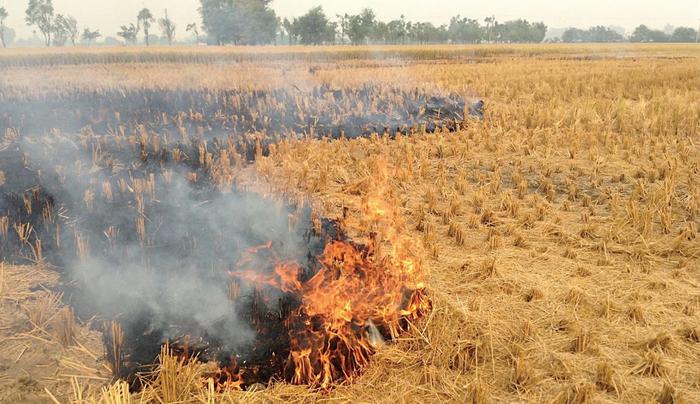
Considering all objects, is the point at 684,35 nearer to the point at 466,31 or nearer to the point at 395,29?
the point at 466,31

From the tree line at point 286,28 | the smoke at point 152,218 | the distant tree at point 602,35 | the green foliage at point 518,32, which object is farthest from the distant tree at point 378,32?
the distant tree at point 602,35

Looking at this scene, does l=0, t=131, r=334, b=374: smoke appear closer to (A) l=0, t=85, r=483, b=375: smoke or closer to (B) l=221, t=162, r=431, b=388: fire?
(A) l=0, t=85, r=483, b=375: smoke

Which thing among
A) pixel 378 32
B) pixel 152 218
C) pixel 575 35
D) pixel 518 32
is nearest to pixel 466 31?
pixel 518 32

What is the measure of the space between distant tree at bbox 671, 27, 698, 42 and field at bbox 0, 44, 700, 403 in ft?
409

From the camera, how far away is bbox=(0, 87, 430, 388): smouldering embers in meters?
3.03

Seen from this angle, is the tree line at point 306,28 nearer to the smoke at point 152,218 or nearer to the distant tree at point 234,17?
the distant tree at point 234,17

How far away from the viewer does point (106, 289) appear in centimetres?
371

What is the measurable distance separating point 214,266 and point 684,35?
140 meters

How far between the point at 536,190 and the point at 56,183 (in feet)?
19.5

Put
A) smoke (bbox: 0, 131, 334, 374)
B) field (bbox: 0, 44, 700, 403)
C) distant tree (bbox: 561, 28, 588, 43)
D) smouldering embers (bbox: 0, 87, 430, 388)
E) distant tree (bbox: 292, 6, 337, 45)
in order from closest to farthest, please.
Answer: field (bbox: 0, 44, 700, 403) < smouldering embers (bbox: 0, 87, 430, 388) < smoke (bbox: 0, 131, 334, 374) < distant tree (bbox: 292, 6, 337, 45) < distant tree (bbox: 561, 28, 588, 43)

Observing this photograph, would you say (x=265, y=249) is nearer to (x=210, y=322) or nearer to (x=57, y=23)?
(x=210, y=322)

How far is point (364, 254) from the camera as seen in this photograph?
4.15m

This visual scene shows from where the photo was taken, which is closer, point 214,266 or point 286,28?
point 214,266

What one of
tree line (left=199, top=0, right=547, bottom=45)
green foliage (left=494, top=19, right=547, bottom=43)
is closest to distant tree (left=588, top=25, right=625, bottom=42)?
green foliage (left=494, top=19, right=547, bottom=43)
